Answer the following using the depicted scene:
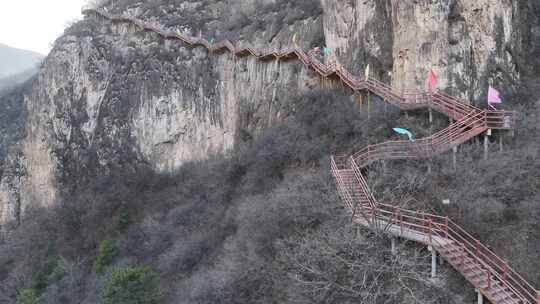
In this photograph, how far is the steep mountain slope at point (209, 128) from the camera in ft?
68.6

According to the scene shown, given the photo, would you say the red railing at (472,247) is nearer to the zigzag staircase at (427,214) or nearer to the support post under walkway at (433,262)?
the zigzag staircase at (427,214)

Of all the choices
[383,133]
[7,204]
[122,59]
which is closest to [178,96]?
[122,59]

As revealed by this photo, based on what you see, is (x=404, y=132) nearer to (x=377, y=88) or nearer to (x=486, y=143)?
(x=486, y=143)

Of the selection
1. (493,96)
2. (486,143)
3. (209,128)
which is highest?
(493,96)

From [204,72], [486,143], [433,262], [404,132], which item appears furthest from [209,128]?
[433,262]

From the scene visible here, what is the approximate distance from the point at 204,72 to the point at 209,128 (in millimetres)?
4156

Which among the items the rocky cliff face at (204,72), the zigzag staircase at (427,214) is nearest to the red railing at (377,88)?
the zigzag staircase at (427,214)

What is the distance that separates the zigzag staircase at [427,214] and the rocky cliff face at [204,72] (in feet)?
3.53

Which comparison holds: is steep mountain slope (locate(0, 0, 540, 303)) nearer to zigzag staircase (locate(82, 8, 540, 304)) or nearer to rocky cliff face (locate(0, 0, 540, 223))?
rocky cliff face (locate(0, 0, 540, 223))

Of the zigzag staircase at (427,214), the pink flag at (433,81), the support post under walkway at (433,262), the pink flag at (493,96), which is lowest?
the support post under walkway at (433,262)

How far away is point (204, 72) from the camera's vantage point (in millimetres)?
34812

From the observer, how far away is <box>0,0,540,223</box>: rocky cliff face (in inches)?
841

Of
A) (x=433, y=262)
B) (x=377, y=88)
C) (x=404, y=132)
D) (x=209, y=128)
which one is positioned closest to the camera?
(x=433, y=262)

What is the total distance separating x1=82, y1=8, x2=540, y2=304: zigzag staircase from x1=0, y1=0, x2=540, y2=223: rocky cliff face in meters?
1.08
